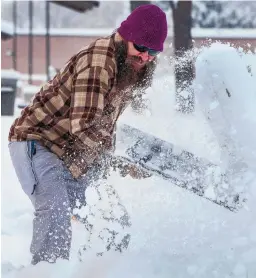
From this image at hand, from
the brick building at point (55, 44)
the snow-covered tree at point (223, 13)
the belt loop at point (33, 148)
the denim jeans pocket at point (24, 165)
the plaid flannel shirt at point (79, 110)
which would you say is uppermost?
the plaid flannel shirt at point (79, 110)

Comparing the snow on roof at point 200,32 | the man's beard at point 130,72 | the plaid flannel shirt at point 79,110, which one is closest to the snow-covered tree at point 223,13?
the snow on roof at point 200,32

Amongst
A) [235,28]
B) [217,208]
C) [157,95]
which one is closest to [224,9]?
[235,28]

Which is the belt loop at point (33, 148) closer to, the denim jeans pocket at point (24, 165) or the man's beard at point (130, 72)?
the denim jeans pocket at point (24, 165)

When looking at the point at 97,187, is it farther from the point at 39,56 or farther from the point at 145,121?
the point at 39,56

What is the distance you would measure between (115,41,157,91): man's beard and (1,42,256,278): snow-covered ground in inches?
14.1

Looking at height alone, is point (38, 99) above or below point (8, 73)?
above

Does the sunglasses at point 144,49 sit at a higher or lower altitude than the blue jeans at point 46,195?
higher

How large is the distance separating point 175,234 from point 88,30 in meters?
13.8

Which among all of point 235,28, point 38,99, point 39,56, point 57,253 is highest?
point 38,99

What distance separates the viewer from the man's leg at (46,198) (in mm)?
2291

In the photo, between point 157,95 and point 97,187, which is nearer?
point 97,187

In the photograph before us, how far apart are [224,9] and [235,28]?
1.15 m

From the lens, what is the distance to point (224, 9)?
1330cm

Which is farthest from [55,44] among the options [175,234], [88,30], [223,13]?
[175,234]
